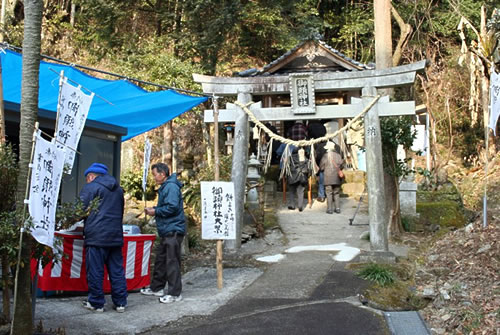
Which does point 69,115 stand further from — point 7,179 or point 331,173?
point 331,173

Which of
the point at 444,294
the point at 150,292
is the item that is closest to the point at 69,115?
the point at 150,292

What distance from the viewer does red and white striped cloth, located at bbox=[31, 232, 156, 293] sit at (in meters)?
6.35

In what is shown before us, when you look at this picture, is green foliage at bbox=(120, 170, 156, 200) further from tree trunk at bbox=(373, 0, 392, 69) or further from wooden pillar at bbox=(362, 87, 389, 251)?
wooden pillar at bbox=(362, 87, 389, 251)

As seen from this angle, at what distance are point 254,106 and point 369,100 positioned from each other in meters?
2.10

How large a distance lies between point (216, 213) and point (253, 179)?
637 cm

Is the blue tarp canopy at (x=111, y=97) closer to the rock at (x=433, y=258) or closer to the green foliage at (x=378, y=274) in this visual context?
the green foliage at (x=378, y=274)

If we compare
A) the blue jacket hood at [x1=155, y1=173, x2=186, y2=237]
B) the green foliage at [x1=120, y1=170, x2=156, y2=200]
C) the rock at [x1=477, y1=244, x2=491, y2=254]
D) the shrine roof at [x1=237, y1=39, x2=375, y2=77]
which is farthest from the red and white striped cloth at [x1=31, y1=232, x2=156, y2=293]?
Result: the shrine roof at [x1=237, y1=39, x2=375, y2=77]

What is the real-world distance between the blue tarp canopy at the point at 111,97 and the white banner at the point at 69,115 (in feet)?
6.75

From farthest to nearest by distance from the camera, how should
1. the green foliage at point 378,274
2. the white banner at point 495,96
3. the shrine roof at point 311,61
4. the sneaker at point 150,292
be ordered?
1. the shrine roof at point 311,61
2. the white banner at point 495,96
3. the green foliage at point 378,274
4. the sneaker at point 150,292

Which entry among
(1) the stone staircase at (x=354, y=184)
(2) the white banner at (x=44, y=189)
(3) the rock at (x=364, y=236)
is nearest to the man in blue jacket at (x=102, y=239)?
(2) the white banner at (x=44, y=189)

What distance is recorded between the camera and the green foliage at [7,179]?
14.5 feet

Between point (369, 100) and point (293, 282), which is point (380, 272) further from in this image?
point (369, 100)

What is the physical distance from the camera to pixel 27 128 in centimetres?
448

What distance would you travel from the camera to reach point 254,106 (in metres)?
9.45
